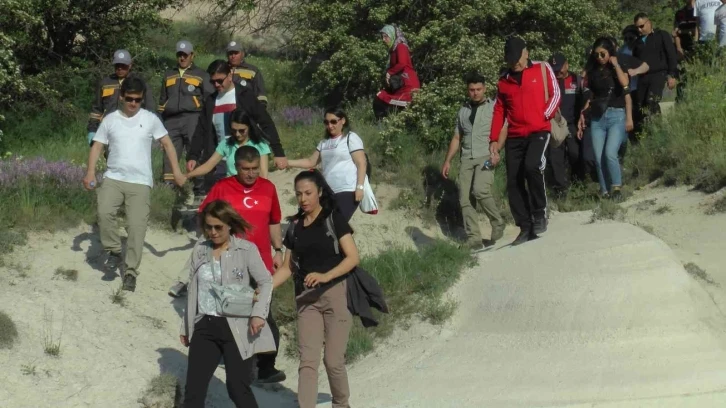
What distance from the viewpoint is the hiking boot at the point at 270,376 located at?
8.50 m

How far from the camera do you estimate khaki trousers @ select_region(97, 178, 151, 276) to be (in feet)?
30.2

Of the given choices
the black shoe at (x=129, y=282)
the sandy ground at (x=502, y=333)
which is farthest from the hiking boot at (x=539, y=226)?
the black shoe at (x=129, y=282)

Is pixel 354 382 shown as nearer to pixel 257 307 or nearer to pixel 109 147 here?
pixel 257 307

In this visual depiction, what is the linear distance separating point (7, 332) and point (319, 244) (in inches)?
115

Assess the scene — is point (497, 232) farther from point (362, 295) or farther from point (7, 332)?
point (7, 332)

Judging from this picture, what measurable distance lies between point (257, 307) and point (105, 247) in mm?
3108

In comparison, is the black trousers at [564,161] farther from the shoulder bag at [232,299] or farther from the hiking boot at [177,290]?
the shoulder bag at [232,299]

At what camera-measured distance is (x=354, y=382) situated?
28.2 ft

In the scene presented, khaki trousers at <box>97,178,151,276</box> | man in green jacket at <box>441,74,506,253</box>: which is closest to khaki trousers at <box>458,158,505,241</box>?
man in green jacket at <box>441,74,506,253</box>

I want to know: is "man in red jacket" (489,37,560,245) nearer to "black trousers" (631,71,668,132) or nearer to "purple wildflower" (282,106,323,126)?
"black trousers" (631,71,668,132)

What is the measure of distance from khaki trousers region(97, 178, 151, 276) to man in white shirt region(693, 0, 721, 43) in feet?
27.1

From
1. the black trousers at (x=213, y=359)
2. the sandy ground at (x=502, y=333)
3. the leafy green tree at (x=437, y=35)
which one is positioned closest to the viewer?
the black trousers at (x=213, y=359)

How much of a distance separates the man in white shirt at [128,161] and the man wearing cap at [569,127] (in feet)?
15.9

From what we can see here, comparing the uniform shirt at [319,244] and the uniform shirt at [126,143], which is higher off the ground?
the uniform shirt at [126,143]
